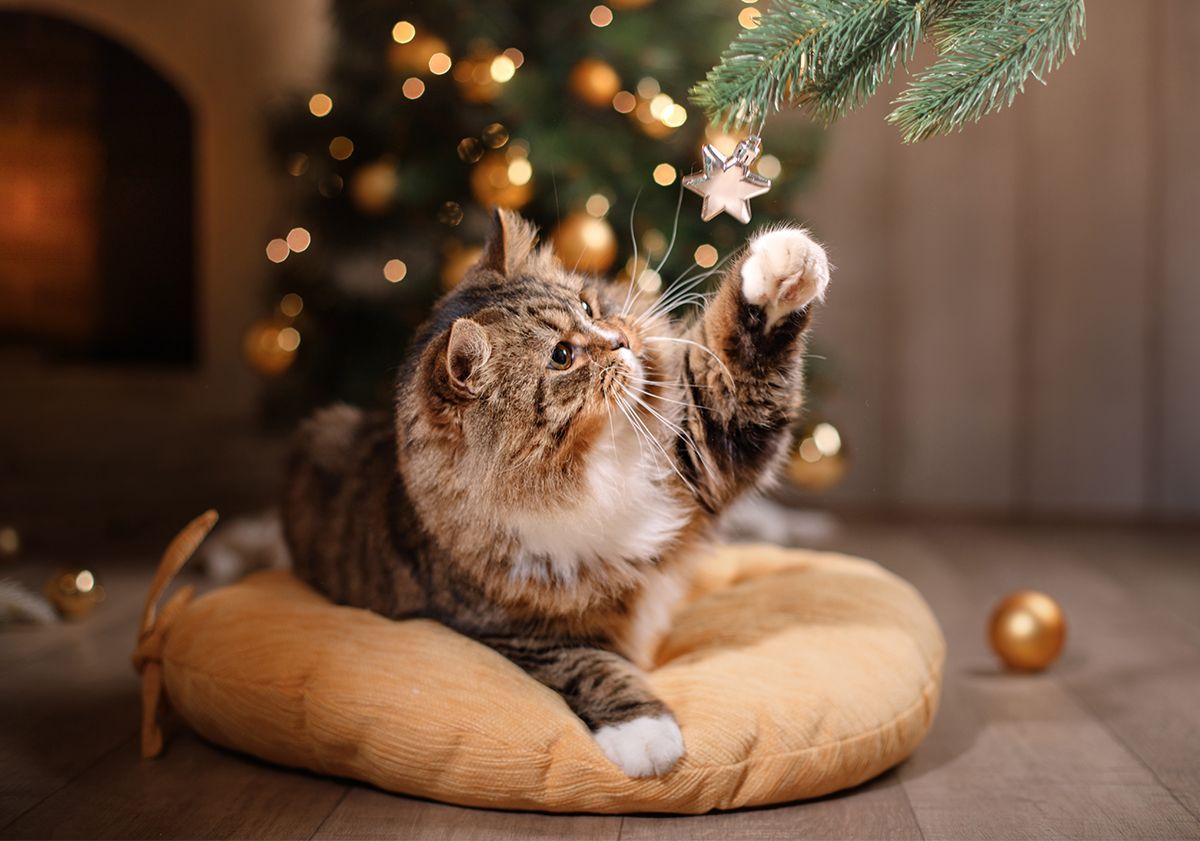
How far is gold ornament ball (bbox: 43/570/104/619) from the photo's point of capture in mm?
2141

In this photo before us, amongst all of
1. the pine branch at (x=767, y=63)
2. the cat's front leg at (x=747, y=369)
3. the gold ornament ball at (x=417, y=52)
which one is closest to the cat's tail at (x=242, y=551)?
the gold ornament ball at (x=417, y=52)

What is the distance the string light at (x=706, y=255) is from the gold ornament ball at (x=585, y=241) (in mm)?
Answer: 266

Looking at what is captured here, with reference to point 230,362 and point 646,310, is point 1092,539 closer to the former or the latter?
point 646,310

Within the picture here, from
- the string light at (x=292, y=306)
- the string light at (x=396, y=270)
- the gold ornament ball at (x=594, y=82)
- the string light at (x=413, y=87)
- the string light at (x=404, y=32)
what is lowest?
the string light at (x=292, y=306)

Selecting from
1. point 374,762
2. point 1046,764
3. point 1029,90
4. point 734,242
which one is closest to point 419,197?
point 734,242

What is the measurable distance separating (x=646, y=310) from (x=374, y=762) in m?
0.67

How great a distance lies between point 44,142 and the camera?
3.59 m

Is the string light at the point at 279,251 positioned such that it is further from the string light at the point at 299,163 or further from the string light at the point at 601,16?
the string light at the point at 601,16

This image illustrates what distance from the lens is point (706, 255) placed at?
98.7 inches

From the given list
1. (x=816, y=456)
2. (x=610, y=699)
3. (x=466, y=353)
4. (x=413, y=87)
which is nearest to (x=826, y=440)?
(x=816, y=456)

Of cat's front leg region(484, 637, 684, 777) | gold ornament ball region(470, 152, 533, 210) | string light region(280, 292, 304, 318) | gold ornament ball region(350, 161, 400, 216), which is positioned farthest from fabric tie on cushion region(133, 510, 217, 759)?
string light region(280, 292, 304, 318)

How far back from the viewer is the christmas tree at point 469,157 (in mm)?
2434

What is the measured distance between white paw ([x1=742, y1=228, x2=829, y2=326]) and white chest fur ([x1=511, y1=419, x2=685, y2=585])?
236 mm

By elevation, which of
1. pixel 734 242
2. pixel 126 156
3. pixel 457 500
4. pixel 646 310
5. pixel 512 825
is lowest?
pixel 512 825
